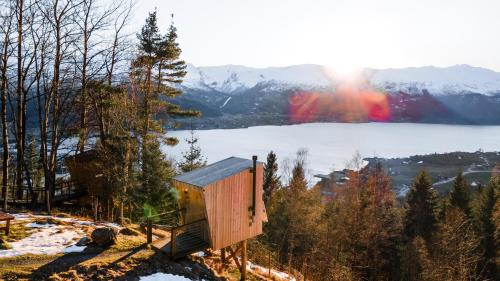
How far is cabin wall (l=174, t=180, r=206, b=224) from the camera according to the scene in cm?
1407

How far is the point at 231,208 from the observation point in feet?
46.8

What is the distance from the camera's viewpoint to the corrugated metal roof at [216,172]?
14008 millimetres

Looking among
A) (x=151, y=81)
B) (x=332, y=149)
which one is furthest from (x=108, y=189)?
(x=332, y=149)

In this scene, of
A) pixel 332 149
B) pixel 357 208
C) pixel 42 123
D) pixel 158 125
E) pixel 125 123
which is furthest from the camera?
pixel 332 149

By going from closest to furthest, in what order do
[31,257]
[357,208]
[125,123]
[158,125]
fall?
[31,257] < [125,123] < [158,125] < [357,208]

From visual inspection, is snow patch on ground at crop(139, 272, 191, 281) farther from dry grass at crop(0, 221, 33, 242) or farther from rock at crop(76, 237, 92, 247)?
dry grass at crop(0, 221, 33, 242)

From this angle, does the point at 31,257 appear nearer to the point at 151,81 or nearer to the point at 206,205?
the point at 206,205

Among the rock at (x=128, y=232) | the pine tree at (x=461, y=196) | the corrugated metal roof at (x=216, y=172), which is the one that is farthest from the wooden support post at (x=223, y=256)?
the pine tree at (x=461, y=196)

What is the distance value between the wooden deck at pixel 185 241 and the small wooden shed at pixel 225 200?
253 mm

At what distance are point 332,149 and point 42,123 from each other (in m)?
115

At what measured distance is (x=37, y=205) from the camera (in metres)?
22.5

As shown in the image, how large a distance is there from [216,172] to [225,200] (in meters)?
1.28

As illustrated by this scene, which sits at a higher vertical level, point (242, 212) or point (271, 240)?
point (242, 212)

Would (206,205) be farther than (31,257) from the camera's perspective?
Yes
